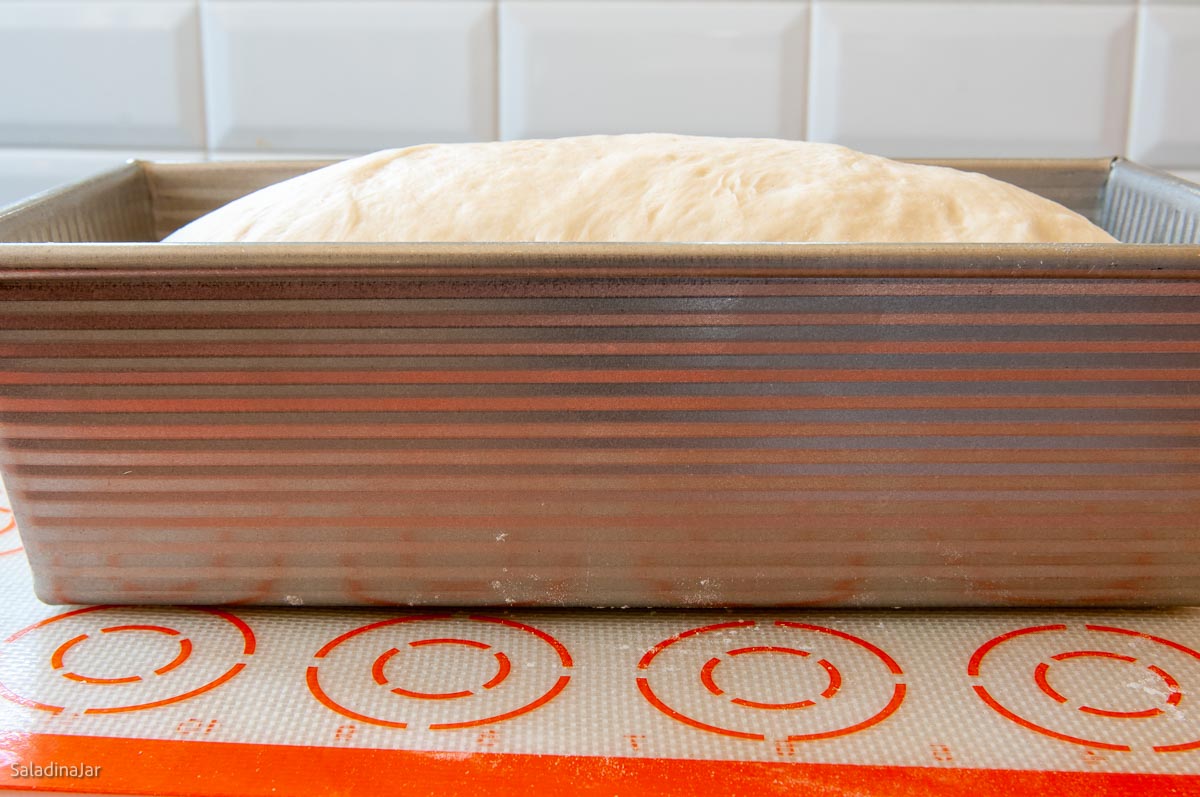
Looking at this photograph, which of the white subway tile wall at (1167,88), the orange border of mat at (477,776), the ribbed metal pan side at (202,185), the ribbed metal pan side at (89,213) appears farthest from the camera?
the white subway tile wall at (1167,88)

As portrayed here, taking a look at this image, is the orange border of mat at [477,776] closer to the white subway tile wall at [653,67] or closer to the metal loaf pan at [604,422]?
the metal loaf pan at [604,422]

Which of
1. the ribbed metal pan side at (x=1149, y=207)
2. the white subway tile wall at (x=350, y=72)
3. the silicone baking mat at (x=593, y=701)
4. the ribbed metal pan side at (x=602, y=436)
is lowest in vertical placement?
the silicone baking mat at (x=593, y=701)

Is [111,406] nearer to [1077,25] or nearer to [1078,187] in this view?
[1078,187]

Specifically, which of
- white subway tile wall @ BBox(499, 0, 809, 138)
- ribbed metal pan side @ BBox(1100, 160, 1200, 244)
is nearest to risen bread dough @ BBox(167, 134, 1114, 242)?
ribbed metal pan side @ BBox(1100, 160, 1200, 244)

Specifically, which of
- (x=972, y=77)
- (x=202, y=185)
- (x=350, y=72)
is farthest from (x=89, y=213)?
(x=972, y=77)

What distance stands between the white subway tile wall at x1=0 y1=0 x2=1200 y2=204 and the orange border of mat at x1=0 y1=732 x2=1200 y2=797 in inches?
29.9

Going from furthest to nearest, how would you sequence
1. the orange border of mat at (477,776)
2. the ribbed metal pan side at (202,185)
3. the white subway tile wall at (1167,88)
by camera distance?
the white subway tile wall at (1167,88), the ribbed metal pan side at (202,185), the orange border of mat at (477,776)

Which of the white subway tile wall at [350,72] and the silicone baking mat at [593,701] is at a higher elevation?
the white subway tile wall at [350,72]

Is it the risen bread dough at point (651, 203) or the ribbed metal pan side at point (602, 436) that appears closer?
the ribbed metal pan side at point (602, 436)

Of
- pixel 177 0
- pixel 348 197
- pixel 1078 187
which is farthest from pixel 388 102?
pixel 1078 187

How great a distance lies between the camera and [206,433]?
501 mm

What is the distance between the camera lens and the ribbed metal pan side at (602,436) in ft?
1.55

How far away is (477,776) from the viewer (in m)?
0.44

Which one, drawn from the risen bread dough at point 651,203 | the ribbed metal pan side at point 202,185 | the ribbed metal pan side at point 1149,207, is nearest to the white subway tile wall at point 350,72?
the ribbed metal pan side at point 202,185
